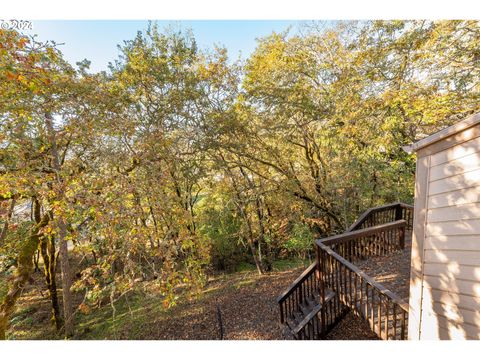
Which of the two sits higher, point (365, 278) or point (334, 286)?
point (365, 278)

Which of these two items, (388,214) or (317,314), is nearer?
(317,314)

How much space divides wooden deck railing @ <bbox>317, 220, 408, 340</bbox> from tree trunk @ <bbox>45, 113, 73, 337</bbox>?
425 centimetres

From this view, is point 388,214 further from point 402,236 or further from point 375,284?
point 375,284

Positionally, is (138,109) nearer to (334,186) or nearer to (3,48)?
(3,48)

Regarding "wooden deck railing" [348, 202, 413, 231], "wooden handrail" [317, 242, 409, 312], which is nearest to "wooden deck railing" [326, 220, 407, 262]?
"wooden handrail" [317, 242, 409, 312]

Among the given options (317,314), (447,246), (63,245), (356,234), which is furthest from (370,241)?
(63,245)

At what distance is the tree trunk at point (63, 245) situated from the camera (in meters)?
3.18

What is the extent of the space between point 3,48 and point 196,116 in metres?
3.60

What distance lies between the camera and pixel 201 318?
5867 millimetres

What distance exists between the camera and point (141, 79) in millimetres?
4527

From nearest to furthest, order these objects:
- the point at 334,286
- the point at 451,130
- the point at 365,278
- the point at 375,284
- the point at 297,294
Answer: the point at 451,130 < the point at 375,284 < the point at 365,278 < the point at 334,286 < the point at 297,294

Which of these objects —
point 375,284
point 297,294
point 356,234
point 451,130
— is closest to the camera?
point 451,130

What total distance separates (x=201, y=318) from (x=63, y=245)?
416cm
